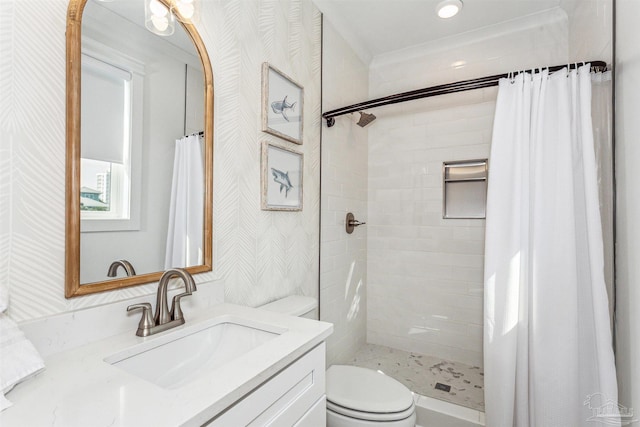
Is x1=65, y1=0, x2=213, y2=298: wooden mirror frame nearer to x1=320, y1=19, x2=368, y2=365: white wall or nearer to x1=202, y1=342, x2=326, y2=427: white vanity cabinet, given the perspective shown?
x1=202, y1=342, x2=326, y2=427: white vanity cabinet

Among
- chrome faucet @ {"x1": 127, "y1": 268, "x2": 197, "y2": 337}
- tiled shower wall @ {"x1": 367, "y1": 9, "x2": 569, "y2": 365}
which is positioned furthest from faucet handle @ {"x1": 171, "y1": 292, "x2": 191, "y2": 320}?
tiled shower wall @ {"x1": 367, "y1": 9, "x2": 569, "y2": 365}

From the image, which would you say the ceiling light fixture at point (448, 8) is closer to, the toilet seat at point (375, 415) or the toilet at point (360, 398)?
the toilet at point (360, 398)

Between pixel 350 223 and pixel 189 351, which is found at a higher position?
pixel 350 223

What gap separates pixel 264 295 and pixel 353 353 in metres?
1.26

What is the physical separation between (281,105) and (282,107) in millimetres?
12

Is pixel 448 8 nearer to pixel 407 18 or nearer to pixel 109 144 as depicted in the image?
pixel 407 18

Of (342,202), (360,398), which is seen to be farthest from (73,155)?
(342,202)

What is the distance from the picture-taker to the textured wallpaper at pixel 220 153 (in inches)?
29.0

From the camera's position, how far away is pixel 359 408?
1337 millimetres

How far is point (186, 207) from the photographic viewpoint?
1148 mm

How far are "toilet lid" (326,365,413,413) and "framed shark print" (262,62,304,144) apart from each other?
1.29 meters

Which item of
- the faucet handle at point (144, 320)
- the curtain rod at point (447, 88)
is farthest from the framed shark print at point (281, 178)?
the faucet handle at point (144, 320)

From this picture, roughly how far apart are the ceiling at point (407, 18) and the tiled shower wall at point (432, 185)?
10 centimetres

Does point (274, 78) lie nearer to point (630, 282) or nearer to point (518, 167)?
point (518, 167)
